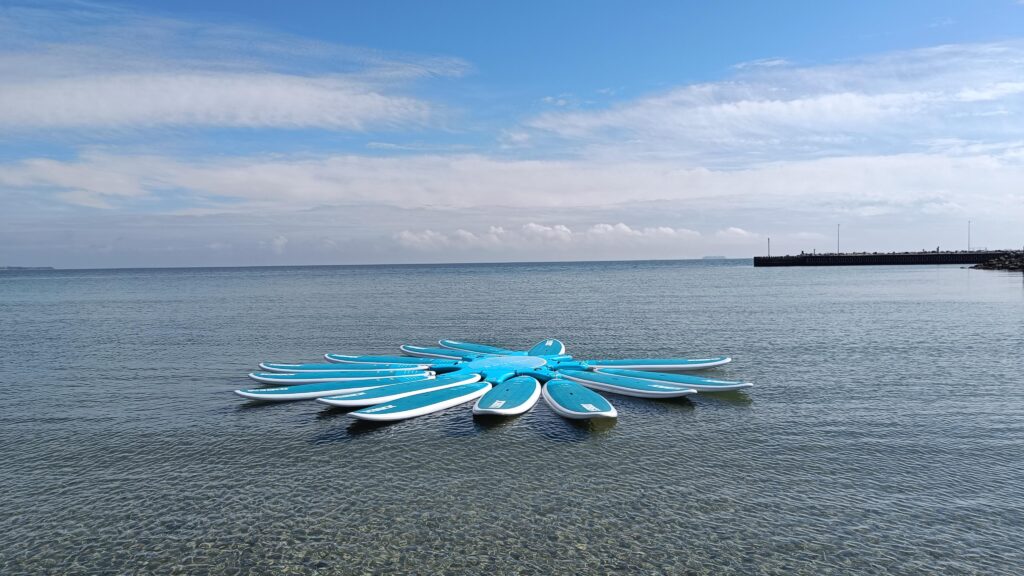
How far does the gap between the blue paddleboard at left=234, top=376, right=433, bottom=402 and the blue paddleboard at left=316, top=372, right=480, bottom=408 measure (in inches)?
13.6

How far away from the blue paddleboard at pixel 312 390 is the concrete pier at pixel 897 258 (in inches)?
5789

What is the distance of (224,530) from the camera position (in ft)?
35.8

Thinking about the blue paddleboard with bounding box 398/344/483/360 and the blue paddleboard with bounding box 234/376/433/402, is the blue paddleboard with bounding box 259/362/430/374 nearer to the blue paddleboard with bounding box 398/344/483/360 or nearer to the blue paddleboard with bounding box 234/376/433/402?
the blue paddleboard with bounding box 234/376/433/402

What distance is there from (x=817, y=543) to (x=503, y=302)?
163 ft

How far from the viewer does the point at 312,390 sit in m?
20.2

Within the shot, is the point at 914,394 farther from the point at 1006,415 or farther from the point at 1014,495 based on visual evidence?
the point at 1014,495

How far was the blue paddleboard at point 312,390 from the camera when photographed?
19.8 m

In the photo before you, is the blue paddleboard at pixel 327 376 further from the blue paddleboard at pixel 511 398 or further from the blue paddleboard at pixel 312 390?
the blue paddleboard at pixel 511 398

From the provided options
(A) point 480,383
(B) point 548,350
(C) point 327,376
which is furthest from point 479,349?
(C) point 327,376

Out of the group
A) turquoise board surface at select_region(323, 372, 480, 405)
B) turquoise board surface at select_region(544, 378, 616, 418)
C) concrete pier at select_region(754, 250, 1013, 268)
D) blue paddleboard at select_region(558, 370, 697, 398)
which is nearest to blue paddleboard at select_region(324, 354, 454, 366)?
turquoise board surface at select_region(323, 372, 480, 405)

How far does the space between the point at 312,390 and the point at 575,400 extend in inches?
347

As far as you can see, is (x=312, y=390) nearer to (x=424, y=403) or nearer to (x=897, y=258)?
(x=424, y=403)

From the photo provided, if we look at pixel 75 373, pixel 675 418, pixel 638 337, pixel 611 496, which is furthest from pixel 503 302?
pixel 611 496

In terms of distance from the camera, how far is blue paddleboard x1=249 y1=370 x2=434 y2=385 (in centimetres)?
2158
